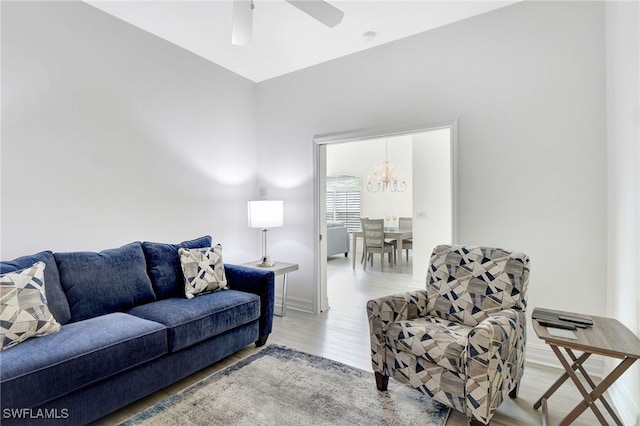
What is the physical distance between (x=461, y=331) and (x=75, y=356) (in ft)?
6.85

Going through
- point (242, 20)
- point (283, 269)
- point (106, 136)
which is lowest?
point (283, 269)

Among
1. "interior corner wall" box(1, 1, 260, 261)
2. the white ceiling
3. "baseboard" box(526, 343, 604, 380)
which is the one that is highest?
the white ceiling

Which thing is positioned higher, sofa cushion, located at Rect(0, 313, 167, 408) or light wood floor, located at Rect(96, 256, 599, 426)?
sofa cushion, located at Rect(0, 313, 167, 408)

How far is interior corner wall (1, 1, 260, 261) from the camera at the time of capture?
2.21 meters

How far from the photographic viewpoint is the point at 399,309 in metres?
2.05

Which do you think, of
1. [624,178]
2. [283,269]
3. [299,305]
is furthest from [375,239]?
[624,178]

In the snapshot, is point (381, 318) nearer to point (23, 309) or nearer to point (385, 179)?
point (23, 309)

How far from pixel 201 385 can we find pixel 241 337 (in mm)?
483

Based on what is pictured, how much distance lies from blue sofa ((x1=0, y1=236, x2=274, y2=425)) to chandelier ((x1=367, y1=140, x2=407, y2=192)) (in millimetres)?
5348

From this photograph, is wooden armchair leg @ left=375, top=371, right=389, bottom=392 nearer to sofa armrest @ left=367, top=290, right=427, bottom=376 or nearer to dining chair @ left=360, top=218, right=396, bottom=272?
sofa armrest @ left=367, top=290, right=427, bottom=376

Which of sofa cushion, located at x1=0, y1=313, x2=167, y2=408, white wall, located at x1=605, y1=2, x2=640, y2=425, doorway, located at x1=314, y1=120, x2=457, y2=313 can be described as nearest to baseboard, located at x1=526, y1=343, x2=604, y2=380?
white wall, located at x1=605, y1=2, x2=640, y2=425

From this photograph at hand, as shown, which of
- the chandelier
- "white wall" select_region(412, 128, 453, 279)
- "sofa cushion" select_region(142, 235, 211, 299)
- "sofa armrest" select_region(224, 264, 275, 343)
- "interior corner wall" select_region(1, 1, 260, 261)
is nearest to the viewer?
"interior corner wall" select_region(1, 1, 260, 261)

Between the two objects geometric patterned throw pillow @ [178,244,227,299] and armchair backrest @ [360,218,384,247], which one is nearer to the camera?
geometric patterned throw pillow @ [178,244,227,299]

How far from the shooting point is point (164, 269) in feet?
8.55
